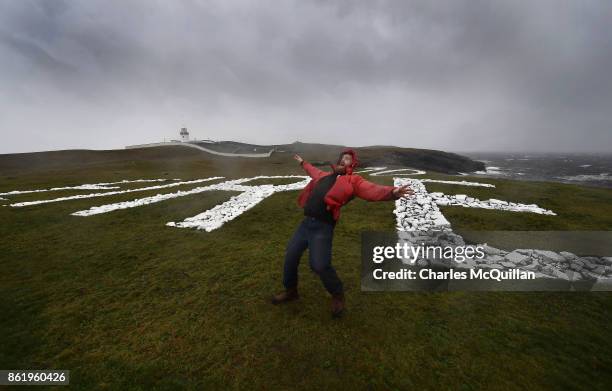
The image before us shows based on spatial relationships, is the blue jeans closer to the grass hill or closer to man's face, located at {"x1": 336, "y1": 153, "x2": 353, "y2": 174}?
man's face, located at {"x1": 336, "y1": 153, "x2": 353, "y2": 174}

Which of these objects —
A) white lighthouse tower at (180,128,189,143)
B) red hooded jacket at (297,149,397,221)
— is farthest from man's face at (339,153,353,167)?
white lighthouse tower at (180,128,189,143)

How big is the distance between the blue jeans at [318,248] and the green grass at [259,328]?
1.04 meters

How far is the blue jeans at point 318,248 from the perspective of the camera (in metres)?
5.44

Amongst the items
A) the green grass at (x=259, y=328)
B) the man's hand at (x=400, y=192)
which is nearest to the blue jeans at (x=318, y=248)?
the green grass at (x=259, y=328)

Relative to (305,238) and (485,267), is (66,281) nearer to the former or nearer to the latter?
(305,238)

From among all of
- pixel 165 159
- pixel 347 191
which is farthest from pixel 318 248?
pixel 165 159

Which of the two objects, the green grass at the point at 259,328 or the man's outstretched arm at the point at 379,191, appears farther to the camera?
the man's outstretched arm at the point at 379,191

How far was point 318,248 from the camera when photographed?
5.47 m

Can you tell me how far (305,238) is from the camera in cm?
575

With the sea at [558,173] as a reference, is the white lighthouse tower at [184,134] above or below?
above

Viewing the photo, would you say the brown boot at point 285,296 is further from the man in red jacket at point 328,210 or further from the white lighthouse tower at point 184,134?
the white lighthouse tower at point 184,134

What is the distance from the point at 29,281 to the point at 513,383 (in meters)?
11.4

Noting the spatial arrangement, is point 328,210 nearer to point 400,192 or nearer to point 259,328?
point 400,192

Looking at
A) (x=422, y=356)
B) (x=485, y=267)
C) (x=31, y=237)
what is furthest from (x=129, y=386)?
(x=31, y=237)
